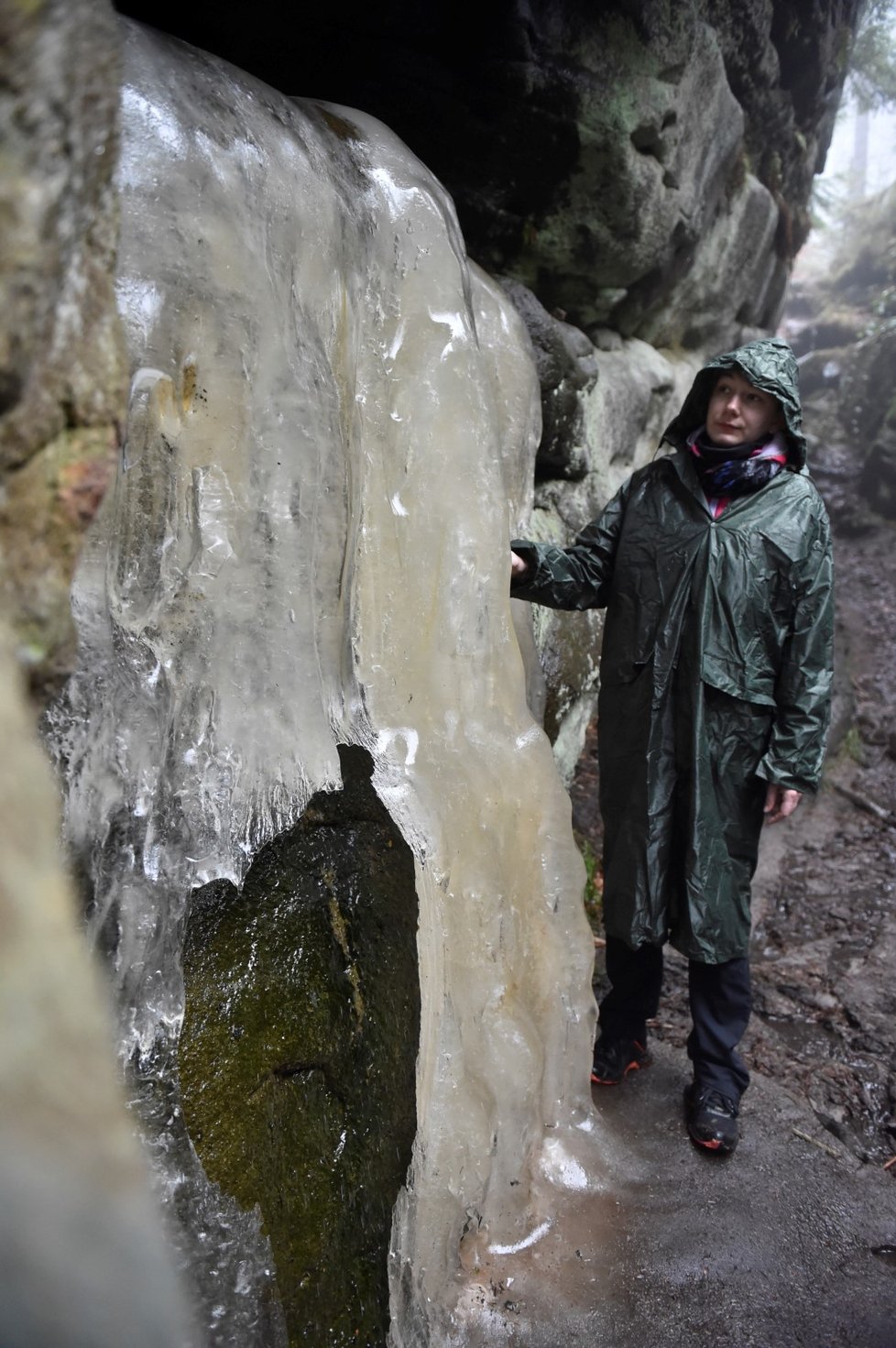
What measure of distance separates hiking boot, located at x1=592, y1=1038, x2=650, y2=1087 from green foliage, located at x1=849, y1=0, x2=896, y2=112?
23.6 ft

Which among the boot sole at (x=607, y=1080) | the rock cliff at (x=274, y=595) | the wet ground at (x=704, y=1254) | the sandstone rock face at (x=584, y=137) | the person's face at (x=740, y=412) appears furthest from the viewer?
the sandstone rock face at (x=584, y=137)

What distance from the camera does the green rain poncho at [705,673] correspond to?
270cm

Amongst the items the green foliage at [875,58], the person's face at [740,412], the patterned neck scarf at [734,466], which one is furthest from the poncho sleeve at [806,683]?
the green foliage at [875,58]

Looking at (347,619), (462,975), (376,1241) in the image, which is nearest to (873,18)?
(347,619)

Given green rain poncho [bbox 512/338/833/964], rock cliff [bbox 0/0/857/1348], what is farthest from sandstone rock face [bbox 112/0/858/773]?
green rain poncho [bbox 512/338/833/964]

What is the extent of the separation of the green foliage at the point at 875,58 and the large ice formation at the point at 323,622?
6.07 metres

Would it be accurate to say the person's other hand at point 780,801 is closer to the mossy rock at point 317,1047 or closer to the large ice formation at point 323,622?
the large ice formation at point 323,622

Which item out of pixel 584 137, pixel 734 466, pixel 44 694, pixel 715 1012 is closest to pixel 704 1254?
pixel 715 1012

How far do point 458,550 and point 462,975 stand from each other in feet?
3.81

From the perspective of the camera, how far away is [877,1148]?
3061mm

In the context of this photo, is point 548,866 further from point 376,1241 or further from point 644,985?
point 376,1241

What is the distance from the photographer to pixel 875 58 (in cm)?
783

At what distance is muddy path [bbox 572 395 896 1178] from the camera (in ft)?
11.2

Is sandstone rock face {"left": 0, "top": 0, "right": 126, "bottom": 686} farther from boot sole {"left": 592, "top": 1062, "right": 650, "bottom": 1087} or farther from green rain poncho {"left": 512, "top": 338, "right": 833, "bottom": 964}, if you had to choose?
boot sole {"left": 592, "top": 1062, "right": 650, "bottom": 1087}
